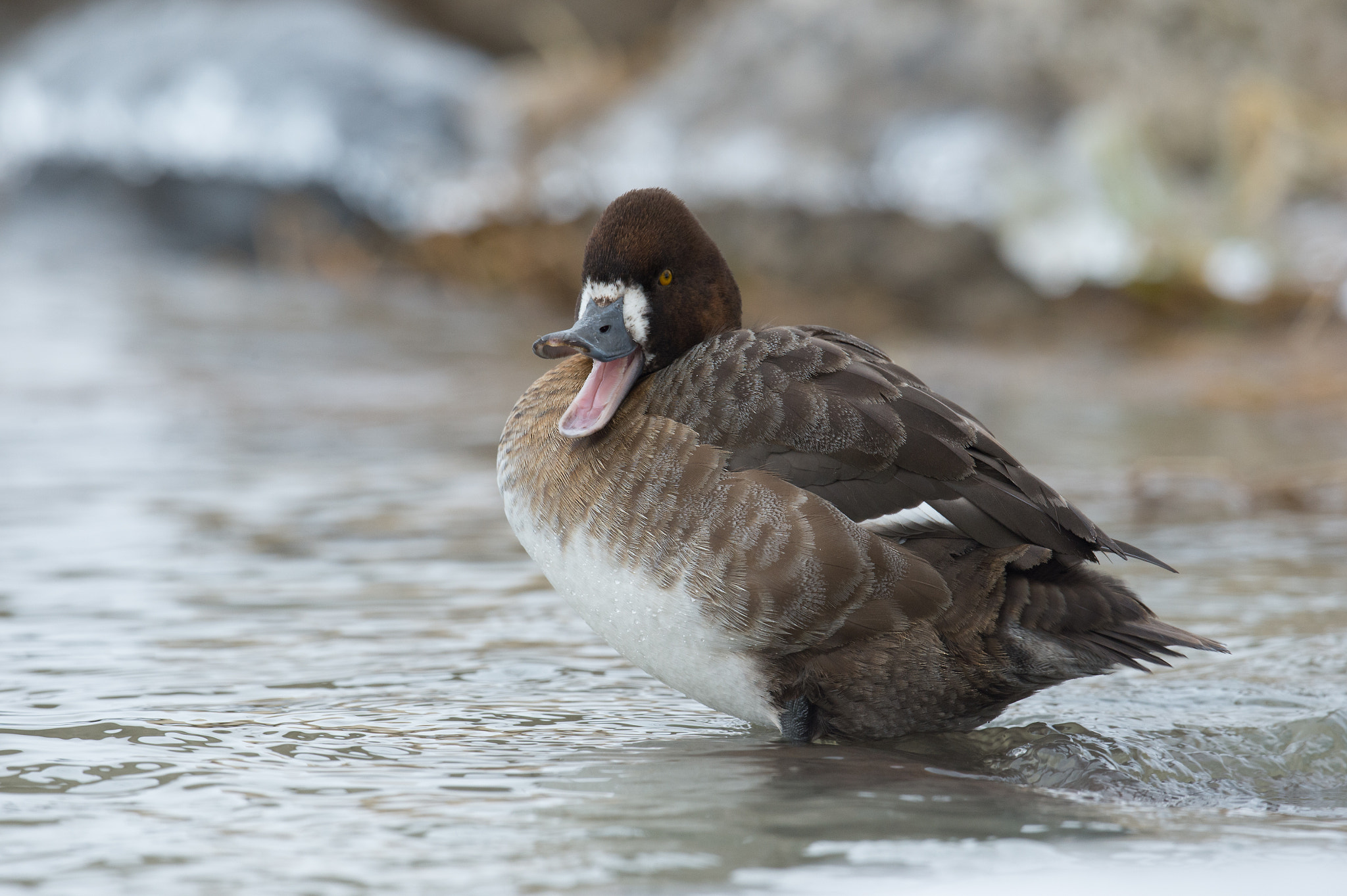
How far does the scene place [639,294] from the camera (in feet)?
10.3

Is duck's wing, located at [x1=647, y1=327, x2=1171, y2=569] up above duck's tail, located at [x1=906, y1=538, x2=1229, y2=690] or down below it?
above

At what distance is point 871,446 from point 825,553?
0.22 m

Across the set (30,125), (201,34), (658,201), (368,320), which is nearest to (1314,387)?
(658,201)

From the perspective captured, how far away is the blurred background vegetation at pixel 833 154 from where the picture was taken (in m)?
8.66

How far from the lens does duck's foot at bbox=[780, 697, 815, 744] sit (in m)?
2.81

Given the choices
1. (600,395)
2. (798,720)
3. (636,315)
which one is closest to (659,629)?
(798,720)

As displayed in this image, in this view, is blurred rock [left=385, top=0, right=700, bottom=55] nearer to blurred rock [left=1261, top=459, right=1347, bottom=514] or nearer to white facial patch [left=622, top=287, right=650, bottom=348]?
blurred rock [left=1261, top=459, right=1347, bottom=514]

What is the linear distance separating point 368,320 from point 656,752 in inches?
270

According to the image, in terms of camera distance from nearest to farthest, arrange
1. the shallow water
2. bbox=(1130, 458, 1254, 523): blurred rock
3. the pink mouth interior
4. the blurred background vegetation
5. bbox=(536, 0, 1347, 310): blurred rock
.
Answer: the shallow water < the pink mouth interior < bbox=(1130, 458, 1254, 523): blurred rock < bbox=(536, 0, 1347, 310): blurred rock < the blurred background vegetation

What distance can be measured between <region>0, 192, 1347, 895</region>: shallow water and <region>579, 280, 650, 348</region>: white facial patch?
770 millimetres

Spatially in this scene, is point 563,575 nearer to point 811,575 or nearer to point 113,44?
point 811,575

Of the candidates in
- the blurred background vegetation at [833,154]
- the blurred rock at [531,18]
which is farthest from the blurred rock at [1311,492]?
the blurred rock at [531,18]

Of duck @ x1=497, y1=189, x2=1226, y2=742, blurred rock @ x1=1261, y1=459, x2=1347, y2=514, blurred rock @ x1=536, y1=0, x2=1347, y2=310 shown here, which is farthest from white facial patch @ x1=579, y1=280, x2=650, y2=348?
blurred rock @ x1=536, y1=0, x2=1347, y2=310

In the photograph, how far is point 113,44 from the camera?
532 inches
